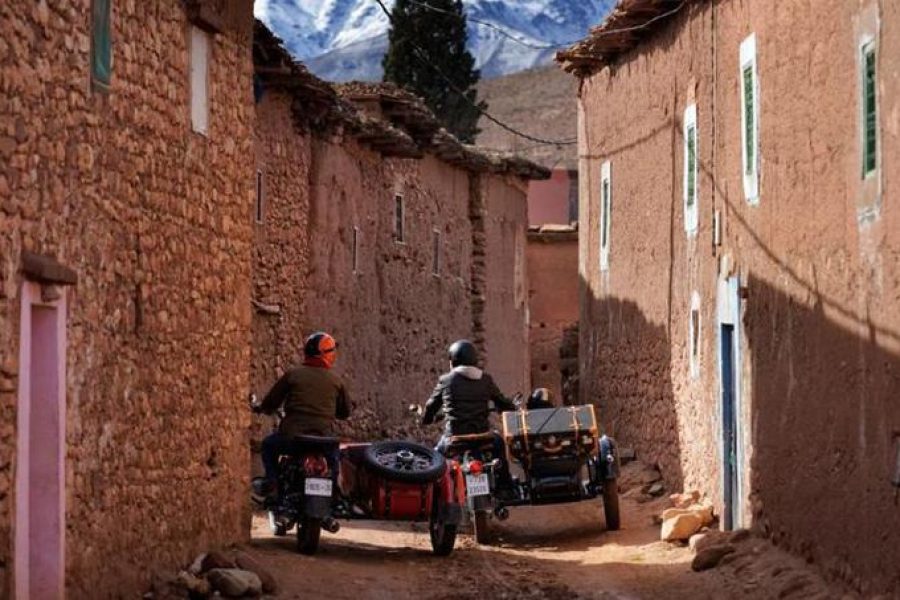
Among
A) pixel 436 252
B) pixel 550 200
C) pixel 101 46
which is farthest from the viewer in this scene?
pixel 550 200

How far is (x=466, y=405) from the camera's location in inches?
659

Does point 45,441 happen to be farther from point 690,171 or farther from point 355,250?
point 355,250

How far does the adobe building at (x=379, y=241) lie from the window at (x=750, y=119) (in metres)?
5.26

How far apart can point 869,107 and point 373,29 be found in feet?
532

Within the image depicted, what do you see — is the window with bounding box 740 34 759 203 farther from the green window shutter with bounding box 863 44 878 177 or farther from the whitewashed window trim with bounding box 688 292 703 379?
the green window shutter with bounding box 863 44 878 177

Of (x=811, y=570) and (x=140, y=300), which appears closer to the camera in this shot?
(x=140, y=300)

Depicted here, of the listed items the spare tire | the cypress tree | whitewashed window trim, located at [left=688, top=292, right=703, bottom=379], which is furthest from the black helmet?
the cypress tree

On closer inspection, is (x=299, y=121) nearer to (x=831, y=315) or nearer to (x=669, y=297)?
(x=669, y=297)

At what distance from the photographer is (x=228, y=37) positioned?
47.8 ft

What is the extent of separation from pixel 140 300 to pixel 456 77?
39.6 m

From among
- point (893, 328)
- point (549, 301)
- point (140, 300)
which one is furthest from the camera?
point (549, 301)

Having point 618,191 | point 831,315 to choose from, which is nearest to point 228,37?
point 831,315

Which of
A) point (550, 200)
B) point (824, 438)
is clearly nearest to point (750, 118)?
point (824, 438)

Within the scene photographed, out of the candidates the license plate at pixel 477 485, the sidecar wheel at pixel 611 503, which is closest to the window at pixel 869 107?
the license plate at pixel 477 485
